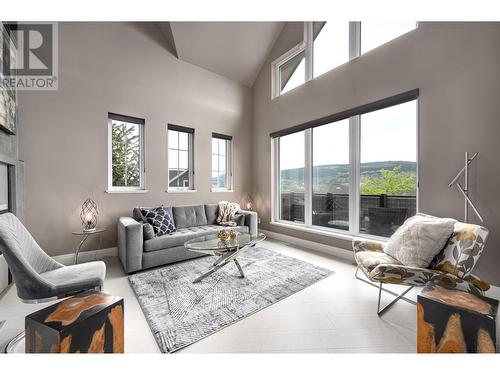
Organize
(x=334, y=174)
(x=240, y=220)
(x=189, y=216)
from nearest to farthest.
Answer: (x=334, y=174)
(x=189, y=216)
(x=240, y=220)

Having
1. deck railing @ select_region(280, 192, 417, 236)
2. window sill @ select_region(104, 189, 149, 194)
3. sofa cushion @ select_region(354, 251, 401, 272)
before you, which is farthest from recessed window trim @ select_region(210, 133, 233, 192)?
sofa cushion @ select_region(354, 251, 401, 272)

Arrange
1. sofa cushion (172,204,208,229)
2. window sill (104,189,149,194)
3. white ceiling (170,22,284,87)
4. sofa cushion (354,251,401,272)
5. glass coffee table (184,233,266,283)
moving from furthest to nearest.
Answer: white ceiling (170,22,284,87), sofa cushion (172,204,208,229), window sill (104,189,149,194), glass coffee table (184,233,266,283), sofa cushion (354,251,401,272)

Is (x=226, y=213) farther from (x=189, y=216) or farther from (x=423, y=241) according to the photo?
(x=423, y=241)

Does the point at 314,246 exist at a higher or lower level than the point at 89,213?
lower

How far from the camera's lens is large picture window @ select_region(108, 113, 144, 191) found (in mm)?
3463

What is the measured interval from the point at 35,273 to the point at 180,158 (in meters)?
2.98

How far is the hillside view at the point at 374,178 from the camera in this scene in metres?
2.81

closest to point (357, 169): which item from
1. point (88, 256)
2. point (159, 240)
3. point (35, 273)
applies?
point (159, 240)

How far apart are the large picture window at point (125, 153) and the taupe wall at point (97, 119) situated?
0.42ft

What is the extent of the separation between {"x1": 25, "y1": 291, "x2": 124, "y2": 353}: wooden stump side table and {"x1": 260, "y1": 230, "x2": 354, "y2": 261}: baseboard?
2.98m

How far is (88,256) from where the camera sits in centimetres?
315

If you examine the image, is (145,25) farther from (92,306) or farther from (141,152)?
(92,306)

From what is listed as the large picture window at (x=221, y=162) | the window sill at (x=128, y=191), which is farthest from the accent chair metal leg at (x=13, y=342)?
the large picture window at (x=221, y=162)

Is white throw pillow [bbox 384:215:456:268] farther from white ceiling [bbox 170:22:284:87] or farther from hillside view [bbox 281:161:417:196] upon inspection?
white ceiling [bbox 170:22:284:87]
